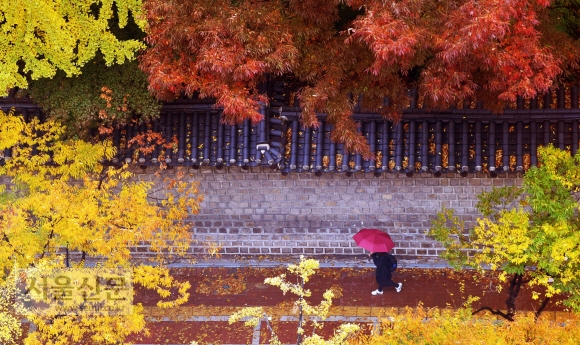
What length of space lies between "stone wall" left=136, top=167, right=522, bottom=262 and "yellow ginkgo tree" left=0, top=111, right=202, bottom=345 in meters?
1.22

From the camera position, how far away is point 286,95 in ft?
52.1

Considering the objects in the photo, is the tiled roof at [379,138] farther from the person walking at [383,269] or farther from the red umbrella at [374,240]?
the person walking at [383,269]

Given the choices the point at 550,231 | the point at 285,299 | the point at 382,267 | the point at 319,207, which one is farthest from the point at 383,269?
the point at 550,231

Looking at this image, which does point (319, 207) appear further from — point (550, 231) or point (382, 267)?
point (550, 231)

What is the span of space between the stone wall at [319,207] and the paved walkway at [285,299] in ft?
2.21

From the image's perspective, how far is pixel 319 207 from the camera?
17.9m

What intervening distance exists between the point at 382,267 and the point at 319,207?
2525 millimetres

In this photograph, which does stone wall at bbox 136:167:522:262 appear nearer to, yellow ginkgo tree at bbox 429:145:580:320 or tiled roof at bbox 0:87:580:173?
tiled roof at bbox 0:87:580:173

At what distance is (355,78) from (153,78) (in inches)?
173

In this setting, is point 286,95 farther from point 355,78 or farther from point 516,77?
point 516,77

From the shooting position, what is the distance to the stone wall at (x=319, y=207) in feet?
57.1

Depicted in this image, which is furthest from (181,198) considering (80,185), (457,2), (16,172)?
(457,2)

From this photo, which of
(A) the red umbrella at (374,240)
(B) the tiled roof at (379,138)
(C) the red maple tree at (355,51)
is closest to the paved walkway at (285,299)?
(A) the red umbrella at (374,240)

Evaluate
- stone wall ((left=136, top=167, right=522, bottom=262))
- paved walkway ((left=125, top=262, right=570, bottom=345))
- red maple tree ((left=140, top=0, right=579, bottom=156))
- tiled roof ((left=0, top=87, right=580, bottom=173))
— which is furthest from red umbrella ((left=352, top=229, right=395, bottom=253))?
red maple tree ((left=140, top=0, right=579, bottom=156))
